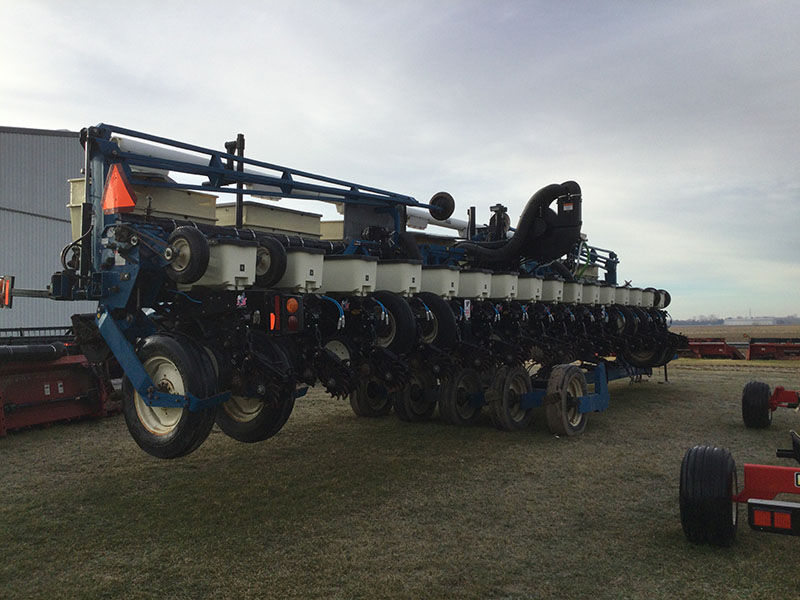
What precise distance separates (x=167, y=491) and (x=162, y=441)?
3.61ft

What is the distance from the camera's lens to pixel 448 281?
24.7ft

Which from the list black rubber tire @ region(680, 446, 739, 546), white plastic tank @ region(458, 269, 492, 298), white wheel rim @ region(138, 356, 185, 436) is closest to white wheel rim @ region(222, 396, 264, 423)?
white wheel rim @ region(138, 356, 185, 436)

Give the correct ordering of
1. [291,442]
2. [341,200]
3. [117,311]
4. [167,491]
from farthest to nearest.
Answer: [291,442] → [341,200] → [167,491] → [117,311]

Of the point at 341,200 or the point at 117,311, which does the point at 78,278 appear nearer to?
the point at 117,311

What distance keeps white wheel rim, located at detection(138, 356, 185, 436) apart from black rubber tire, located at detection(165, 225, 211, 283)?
73 centimetres

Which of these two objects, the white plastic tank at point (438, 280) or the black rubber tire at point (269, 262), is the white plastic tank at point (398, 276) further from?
the black rubber tire at point (269, 262)

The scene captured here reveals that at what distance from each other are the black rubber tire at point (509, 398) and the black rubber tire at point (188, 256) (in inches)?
190

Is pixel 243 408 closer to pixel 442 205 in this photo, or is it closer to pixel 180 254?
pixel 180 254

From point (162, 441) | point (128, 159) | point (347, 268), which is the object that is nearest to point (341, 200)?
point (347, 268)

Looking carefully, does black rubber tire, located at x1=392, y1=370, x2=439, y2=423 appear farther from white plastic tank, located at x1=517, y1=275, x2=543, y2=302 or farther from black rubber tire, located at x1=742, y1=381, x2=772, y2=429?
black rubber tire, located at x1=742, y1=381, x2=772, y2=429

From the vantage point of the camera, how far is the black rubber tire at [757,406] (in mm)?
8781

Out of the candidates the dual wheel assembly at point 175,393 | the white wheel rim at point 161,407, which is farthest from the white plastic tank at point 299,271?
the white wheel rim at point 161,407

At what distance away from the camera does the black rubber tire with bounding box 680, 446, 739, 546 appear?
428 cm

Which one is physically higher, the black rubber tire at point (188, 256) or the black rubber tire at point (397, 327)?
the black rubber tire at point (188, 256)
